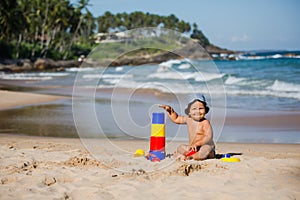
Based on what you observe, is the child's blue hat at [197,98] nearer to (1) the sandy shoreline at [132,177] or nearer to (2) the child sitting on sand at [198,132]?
(2) the child sitting on sand at [198,132]

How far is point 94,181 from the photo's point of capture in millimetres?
5145

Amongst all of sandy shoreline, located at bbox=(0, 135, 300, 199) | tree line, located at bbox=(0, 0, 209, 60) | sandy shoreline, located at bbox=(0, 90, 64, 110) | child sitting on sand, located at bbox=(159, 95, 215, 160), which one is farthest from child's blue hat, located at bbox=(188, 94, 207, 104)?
tree line, located at bbox=(0, 0, 209, 60)

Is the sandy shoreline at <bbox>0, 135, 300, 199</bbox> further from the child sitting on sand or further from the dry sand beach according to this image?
the child sitting on sand

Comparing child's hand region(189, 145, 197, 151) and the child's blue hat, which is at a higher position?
the child's blue hat

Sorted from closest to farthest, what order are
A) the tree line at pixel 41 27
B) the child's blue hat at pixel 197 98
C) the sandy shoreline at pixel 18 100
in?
the child's blue hat at pixel 197 98
the sandy shoreline at pixel 18 100
the tree line at pixel 41 27

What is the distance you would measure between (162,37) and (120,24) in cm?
11272

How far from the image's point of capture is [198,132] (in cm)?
629

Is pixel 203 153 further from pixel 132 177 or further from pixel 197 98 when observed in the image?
pixel 132 177

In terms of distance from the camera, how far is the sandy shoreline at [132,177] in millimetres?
4637

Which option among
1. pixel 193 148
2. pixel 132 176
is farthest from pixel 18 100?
pixel 132 176

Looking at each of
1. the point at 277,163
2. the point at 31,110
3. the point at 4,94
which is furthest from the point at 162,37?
the point at 4,94

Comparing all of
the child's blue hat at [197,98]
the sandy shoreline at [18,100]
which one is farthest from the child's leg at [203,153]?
the sandy shoreline at [18,100]

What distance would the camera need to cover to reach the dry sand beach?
15.2 ft

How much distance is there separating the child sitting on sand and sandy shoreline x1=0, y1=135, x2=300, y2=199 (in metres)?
0.19
